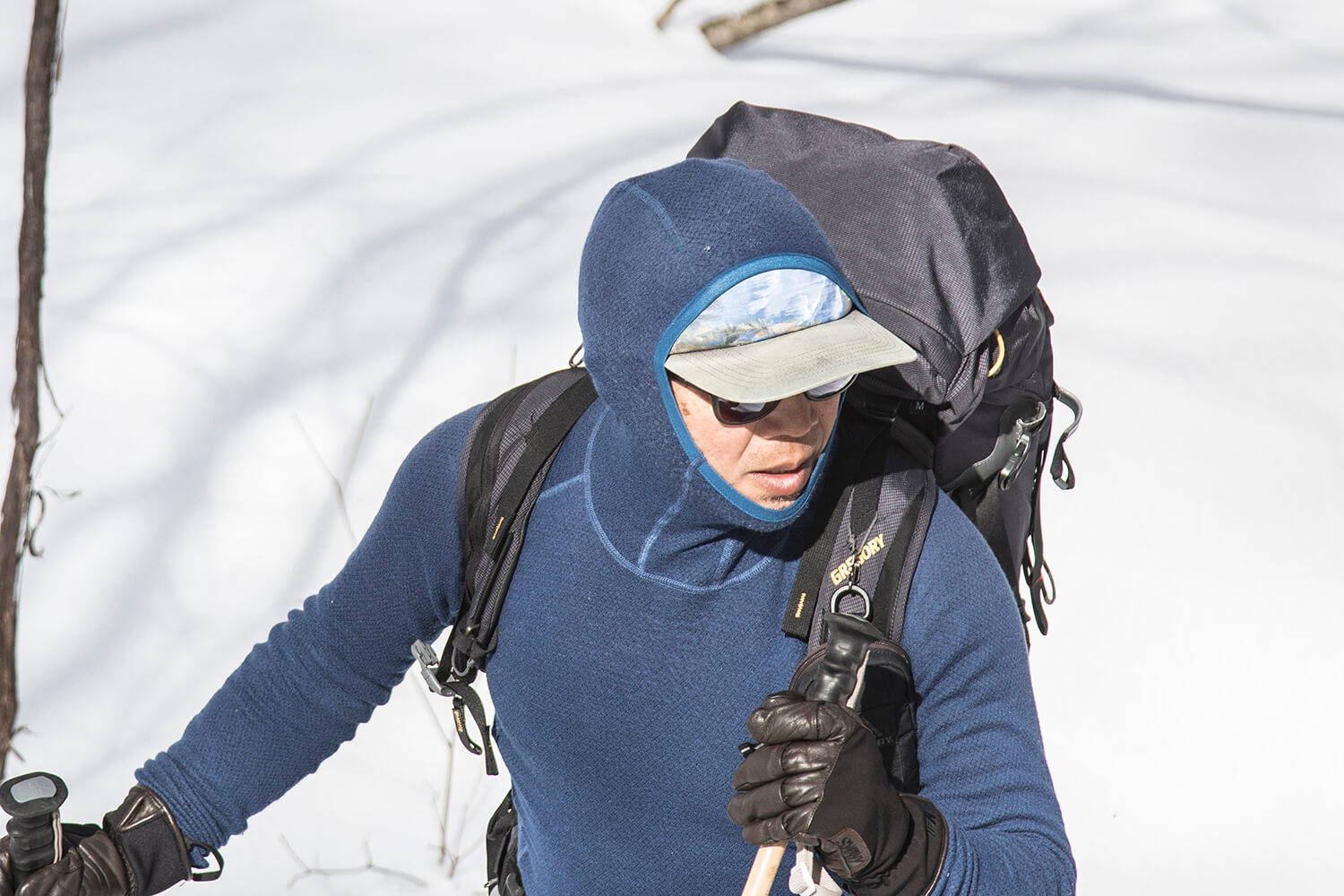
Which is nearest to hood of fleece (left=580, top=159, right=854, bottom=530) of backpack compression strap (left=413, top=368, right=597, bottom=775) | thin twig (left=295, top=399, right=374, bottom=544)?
backpack compression strap (left=413, top=368, right=597, bottom=775)

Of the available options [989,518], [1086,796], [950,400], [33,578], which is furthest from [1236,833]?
[33,578]

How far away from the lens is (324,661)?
1.80m

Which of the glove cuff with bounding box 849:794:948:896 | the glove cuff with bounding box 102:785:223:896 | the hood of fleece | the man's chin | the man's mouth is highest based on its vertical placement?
the hood of fleece

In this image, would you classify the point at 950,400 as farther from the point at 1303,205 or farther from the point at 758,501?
the point at 1303,205

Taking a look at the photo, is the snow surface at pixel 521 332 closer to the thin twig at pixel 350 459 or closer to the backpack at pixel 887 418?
the thin twig at pixel 350 459

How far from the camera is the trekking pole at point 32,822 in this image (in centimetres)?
156

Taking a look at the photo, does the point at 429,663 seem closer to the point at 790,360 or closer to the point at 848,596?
the point at 848,596

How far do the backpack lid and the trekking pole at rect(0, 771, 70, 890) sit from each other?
111 centimetres

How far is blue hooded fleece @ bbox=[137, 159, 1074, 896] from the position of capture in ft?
4.81

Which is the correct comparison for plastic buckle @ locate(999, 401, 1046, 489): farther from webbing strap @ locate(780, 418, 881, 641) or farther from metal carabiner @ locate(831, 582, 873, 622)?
metal carabiner @ locate(831, 582, 873, 622)

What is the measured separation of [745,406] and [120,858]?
0.97m

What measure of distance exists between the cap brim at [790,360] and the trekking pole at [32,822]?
2.90 ft

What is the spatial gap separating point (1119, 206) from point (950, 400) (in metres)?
3.35

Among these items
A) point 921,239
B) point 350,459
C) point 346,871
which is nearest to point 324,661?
point 921,239
